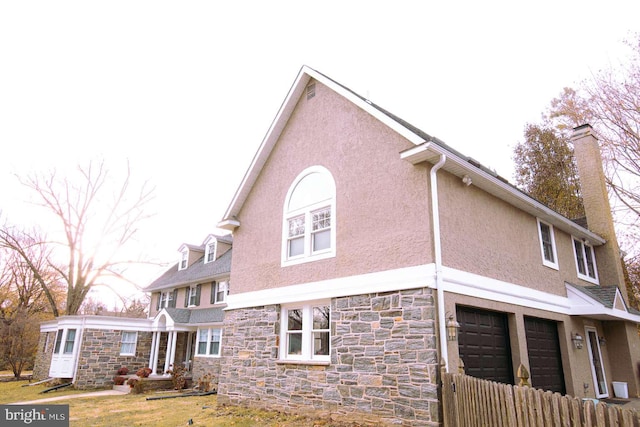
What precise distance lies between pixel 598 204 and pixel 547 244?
17.1 feet

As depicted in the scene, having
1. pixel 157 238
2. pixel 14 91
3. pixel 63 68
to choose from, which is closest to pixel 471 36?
pixel 63 68

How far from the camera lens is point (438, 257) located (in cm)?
793

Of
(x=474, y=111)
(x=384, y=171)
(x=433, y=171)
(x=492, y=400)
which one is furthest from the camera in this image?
(x=474, y=111)

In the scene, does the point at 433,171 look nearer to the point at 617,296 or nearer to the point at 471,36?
the point at 471,36

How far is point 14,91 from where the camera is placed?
11961mm

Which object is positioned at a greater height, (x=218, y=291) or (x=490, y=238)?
(x=490, y=238)

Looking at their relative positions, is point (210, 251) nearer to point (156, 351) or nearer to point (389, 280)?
point (156, 351)

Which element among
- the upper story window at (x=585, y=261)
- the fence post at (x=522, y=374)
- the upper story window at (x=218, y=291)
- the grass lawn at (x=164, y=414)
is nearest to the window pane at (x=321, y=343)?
the grass lawn at (x=164, y=414)

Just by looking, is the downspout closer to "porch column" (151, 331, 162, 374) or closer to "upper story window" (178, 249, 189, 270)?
"porch column" (151, 331, 162, 374)

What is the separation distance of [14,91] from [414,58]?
39.2ft

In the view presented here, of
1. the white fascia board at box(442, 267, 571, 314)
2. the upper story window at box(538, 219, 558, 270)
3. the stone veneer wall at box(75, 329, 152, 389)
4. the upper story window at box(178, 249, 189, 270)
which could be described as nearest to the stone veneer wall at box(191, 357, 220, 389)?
the stone veneer wall at box(75, 329, 152, 389)

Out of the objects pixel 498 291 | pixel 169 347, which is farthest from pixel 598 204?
pixel 169 347

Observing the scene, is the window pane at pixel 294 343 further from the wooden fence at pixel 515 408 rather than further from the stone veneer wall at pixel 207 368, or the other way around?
the stone veneer wall at pixel 207 368
